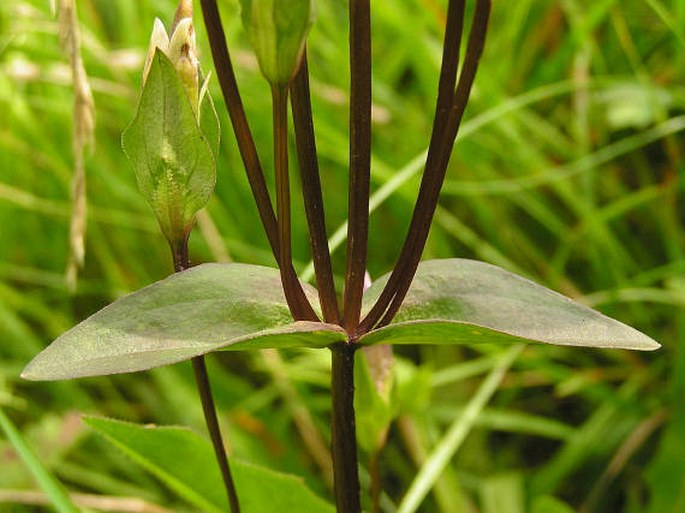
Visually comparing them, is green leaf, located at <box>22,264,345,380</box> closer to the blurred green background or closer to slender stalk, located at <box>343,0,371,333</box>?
slender stalk, located at <box>343,0,371,333</box>

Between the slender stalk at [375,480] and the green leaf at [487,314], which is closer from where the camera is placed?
the green leaf at [487,314]

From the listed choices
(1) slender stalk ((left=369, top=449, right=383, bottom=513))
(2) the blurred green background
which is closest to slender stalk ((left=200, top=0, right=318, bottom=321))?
(1) slender stalk ((left=369, top=449, right=383, bottom=513))

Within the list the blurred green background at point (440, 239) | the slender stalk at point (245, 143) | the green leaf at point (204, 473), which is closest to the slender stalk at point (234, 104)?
the slender stalk at point (245, 143)

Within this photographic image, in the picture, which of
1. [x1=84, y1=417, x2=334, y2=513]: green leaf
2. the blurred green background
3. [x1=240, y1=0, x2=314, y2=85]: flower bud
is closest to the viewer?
[x1=240, y1=0, x2=314, y2=85]: flower bud

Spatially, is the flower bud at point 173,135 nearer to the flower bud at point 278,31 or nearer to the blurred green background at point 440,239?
the flower bud at point 278,31

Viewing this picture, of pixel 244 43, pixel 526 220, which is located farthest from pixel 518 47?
pixel 244 43

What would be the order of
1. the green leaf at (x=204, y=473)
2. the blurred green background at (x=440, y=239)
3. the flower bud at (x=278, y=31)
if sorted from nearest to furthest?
the flower bud at (x=278, y=31) < the green leaf at (x=204, y=473) < the blurred green background at (x=440, y=239)

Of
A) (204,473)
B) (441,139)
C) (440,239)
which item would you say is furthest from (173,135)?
(440,239)

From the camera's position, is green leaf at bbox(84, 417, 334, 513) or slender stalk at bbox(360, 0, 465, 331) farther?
green leaf at bbox(84, 417, 334, 513)
